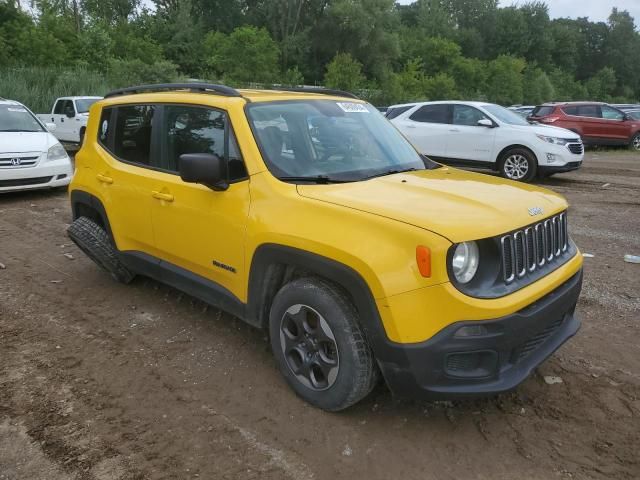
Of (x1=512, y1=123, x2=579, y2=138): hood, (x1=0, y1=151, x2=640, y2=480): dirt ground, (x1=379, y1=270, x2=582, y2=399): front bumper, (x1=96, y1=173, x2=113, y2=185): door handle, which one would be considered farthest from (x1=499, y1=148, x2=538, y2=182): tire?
(x1=379, y1=270, x2=582, y2=399): front bumper

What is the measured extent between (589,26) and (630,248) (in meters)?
104

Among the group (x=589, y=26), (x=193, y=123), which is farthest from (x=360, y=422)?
(x=589, y=26)

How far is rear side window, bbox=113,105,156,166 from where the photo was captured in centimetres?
417

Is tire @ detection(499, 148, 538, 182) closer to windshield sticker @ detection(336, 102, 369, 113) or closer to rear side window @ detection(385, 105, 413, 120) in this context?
rear side window @ detection(385, 105, 413, 120)

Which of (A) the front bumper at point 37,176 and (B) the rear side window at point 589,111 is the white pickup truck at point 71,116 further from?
(B) the rear side window at point 589,111

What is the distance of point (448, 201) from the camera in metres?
2.88

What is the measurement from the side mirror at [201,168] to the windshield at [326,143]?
30cm

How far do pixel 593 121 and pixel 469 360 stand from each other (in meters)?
17.8

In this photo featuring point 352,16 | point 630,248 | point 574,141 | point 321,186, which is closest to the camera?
point 321,186

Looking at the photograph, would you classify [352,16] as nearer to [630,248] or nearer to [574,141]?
[574,141]

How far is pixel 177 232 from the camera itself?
3.80 metres

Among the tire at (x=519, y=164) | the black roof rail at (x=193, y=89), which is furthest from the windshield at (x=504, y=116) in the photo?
the black roof rail at (x=193, y=89)

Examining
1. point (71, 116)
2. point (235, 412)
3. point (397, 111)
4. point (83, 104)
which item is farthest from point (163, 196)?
point (83, 104)

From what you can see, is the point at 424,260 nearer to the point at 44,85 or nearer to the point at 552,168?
the point at 552,168
